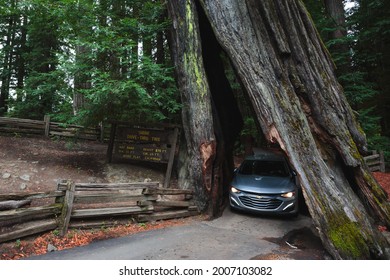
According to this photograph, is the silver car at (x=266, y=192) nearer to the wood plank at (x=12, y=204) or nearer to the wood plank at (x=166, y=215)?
the wood plank at (x=166, y=215)

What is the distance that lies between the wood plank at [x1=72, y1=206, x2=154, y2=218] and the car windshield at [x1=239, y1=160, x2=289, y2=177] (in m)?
3.89

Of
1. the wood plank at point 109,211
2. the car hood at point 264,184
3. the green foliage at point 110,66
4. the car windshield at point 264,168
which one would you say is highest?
the green foliage at point 110,66

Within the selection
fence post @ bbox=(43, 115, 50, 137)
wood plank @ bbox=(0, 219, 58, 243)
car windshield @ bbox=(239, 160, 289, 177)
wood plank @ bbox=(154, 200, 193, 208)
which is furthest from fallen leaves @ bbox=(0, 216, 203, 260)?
fence post @ bbox=(43, 115, 50, 137)

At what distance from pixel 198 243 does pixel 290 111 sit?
14.0ft

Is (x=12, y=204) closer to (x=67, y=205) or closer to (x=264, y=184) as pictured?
(x=67, y=205)

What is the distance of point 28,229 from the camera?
18.1 ft

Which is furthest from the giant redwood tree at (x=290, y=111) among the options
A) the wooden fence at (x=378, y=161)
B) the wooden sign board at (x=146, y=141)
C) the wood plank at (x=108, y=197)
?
the wooden fence at (x=378, y=161)

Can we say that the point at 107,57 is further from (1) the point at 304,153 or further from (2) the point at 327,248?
(2) the point at 327,248

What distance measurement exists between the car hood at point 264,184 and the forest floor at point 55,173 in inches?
65.6

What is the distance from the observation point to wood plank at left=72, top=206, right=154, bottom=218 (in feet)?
21.0

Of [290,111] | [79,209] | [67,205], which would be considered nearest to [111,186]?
[79,209]

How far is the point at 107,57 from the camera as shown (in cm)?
989

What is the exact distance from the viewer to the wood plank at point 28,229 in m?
5.19

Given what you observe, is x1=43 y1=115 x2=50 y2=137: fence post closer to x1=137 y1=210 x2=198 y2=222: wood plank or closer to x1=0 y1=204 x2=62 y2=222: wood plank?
x1=0 y1=204 x2=62 y2=222: wood plank
